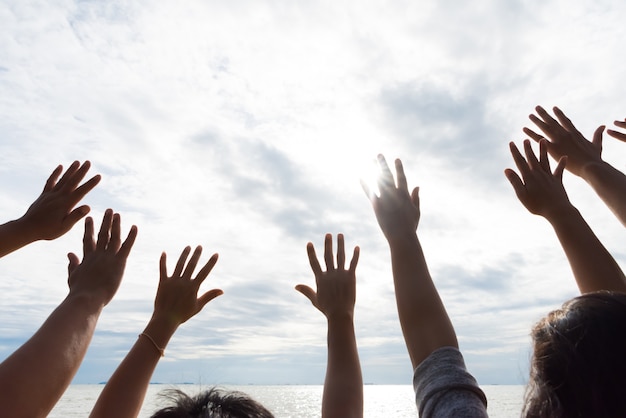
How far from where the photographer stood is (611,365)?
148 centimetres

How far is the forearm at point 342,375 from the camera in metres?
2.60

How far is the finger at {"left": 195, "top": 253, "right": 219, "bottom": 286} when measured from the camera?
3.65 meters

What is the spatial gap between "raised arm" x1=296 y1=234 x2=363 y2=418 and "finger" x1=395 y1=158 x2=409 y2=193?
2.29 ft

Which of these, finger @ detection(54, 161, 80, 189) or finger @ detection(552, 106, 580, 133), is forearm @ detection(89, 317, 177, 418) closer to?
finger @ detection(54, 161, 80, 189)

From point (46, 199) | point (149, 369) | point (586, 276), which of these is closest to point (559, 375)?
point (586, 276)

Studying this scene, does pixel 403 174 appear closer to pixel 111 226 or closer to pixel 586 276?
pixel 586 276

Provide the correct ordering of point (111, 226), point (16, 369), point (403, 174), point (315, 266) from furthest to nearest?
point (315, 266) < point (111, 226) < point (403, 174) < point (16, 369)

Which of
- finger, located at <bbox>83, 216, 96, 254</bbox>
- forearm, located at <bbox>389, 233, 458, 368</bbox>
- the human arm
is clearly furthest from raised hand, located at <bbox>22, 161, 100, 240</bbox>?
forearm, located at <bbox>389, 233, 458, 368</bbox>

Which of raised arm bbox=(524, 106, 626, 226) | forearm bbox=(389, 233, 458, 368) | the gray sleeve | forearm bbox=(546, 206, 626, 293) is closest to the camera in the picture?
the gray sleeve

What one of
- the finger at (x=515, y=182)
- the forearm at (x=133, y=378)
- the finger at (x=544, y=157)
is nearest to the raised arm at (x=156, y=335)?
the forearm at (x=133, y=378)

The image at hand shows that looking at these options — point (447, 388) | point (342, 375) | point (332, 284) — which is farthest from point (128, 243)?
point (447, 388)

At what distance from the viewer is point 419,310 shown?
220 cm

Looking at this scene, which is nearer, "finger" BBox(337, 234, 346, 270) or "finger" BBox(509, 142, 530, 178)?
"finger" BBox(509, 142, 530, 178)

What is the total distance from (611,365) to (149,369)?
2.31 m
